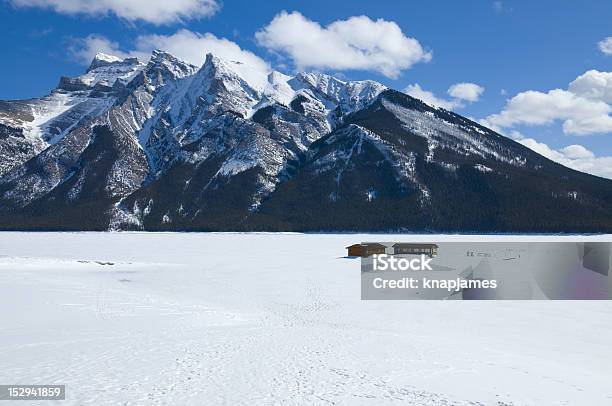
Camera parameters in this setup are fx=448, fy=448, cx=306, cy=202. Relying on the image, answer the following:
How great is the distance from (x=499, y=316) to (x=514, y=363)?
1252cm

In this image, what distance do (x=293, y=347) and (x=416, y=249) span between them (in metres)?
65.3

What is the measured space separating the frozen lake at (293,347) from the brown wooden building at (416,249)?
129ft

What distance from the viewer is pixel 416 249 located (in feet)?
280

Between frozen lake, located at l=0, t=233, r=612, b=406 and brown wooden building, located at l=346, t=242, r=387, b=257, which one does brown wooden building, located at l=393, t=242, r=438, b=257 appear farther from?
frozen lake, located at l=0, t=233, r=612, b=406

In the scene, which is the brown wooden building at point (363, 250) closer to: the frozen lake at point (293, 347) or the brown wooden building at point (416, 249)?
the brown wooden building at point (416, 249)

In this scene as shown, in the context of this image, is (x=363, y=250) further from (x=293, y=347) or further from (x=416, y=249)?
(x=293, y=347)

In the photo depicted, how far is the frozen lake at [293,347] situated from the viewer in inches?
679

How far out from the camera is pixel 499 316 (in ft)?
111

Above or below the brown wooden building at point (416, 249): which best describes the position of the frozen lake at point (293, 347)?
below

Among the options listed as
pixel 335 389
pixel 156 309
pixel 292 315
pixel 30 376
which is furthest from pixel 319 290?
pixel 30 376

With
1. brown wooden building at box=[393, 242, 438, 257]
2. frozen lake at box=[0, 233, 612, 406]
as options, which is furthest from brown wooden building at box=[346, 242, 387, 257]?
frozen lake at box=[0, 233, 612, 406]

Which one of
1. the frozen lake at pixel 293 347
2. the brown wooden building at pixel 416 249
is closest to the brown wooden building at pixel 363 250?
the brown wooden building at pixel 416 249

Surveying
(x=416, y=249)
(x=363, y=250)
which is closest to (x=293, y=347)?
(x=363, y=250)

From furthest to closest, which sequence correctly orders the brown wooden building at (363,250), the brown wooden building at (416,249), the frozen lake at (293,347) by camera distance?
1. the brown wooden building at (363,250)
2. the brown wooden building at (416,249)
3. the frozen lake at (293,347)
